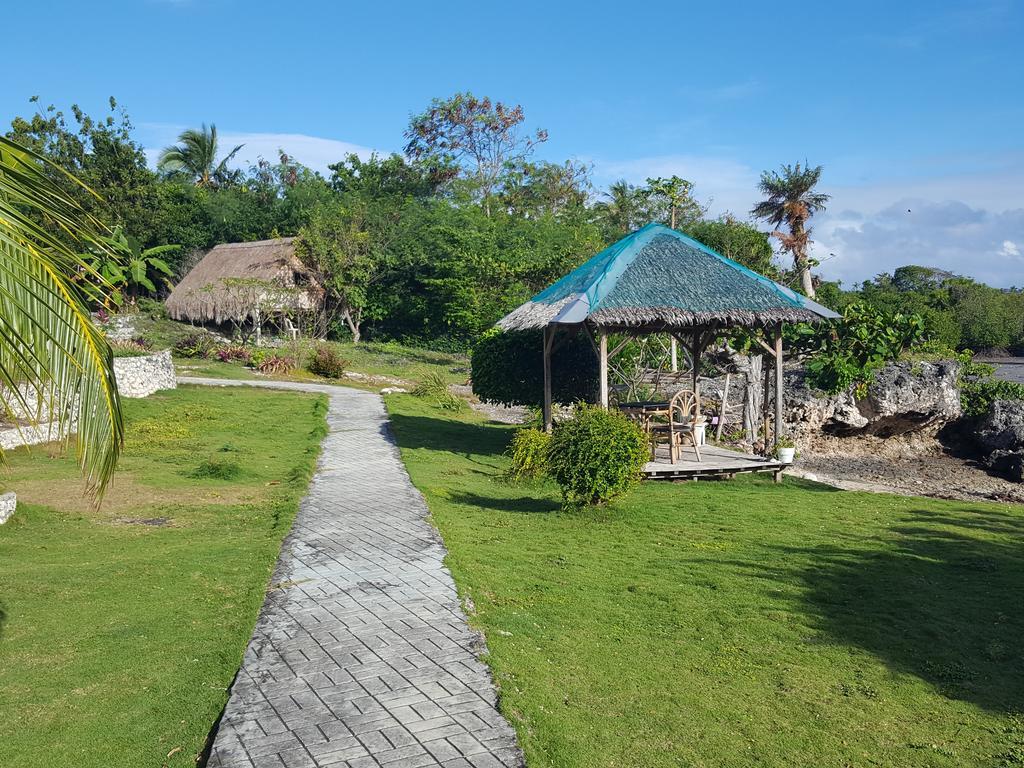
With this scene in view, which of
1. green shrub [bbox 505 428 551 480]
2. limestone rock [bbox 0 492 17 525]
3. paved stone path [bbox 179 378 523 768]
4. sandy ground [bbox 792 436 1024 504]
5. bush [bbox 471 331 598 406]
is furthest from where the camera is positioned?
bush [bbox 471 331 598 406]

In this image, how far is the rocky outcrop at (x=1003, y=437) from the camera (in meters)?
17.1

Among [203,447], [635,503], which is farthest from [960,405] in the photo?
[203,447]

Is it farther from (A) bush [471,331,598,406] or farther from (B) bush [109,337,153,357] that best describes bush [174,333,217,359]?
(A) bush [471,331,598,406]

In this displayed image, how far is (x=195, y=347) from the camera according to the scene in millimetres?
26062

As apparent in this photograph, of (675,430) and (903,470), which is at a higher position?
(675,430)

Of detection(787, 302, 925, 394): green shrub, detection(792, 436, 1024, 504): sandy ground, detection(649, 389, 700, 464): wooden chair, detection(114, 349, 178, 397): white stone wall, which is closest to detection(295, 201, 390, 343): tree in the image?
detection(114, 349, 178, 397): white stone wall

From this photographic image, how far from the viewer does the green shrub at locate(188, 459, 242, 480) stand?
11.8 metres

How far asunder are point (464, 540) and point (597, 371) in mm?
8223

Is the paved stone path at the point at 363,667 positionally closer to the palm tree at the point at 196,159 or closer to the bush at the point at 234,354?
the bush at the point at 234,354

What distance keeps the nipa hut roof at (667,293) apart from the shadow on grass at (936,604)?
13.9 feet

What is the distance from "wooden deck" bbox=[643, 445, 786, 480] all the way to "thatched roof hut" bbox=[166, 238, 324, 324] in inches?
679

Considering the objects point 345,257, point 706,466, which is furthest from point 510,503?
point 345,257

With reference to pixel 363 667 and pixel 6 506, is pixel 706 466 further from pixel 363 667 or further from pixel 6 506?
pixel 6 506

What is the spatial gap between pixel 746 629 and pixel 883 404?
14357 millimetres
